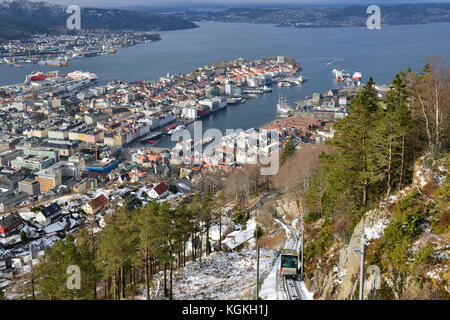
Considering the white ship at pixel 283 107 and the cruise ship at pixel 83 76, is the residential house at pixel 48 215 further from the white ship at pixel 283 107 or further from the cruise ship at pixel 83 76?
the cruise ship at pixel 83 76

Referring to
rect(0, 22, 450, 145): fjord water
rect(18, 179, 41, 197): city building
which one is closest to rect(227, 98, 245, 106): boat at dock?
rect(0, 22, 450, 145): fjord water

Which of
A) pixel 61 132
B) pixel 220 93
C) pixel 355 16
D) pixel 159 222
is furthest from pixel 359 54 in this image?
pixel 159 222

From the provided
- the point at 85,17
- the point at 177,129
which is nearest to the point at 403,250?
the point at 177,129

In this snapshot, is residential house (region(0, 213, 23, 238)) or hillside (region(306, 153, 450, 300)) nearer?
hillside (region(306, 153, 450, 300))

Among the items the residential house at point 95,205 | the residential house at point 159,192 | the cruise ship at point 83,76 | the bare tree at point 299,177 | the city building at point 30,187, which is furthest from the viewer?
the cruise ship at point 83,76

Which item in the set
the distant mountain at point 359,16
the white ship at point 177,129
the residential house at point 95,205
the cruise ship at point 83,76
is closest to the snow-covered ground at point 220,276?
the residential house at point 95,205

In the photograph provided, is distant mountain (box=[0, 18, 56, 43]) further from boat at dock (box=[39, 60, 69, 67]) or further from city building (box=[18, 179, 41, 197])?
city building (box=[18, 179, 41, 197])

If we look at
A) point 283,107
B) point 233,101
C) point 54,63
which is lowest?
point 283,107

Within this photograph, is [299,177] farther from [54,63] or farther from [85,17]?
[85,17]
